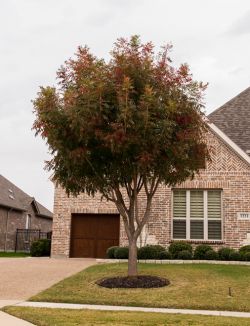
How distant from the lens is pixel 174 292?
1131 cm

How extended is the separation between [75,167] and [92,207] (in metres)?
9.42

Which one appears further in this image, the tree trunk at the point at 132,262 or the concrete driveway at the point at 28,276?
the tree trunk at the point at 132,262

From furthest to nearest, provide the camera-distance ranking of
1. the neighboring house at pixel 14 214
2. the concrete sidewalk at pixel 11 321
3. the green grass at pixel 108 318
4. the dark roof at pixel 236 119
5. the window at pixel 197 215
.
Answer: the neighboring house at pixel 14 214
the dark roof at pixel 236 119
the window at pixel 197 215
the green grass at pixel 108 318
the concrete sidewalk at pixel 11 321

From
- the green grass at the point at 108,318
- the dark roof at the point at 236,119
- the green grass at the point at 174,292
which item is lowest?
the green grass at the point at 108,318

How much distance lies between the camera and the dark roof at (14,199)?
1335 inches

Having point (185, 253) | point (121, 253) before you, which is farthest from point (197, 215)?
point (121, 253)

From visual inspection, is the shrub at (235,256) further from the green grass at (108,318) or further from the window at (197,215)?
the green grass at (108,318)

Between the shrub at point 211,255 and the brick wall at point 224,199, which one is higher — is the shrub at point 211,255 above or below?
below

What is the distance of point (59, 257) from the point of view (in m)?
21.4

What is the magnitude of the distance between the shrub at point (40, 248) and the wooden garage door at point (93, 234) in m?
2.51

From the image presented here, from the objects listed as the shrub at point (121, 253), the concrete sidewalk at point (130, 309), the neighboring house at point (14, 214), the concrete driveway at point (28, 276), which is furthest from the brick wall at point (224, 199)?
the neighboring house at point (14, 214)

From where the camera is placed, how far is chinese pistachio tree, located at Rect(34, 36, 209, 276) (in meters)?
11.4

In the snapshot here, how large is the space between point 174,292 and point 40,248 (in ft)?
44.0

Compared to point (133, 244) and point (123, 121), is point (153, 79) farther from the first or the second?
point (133, 244)
